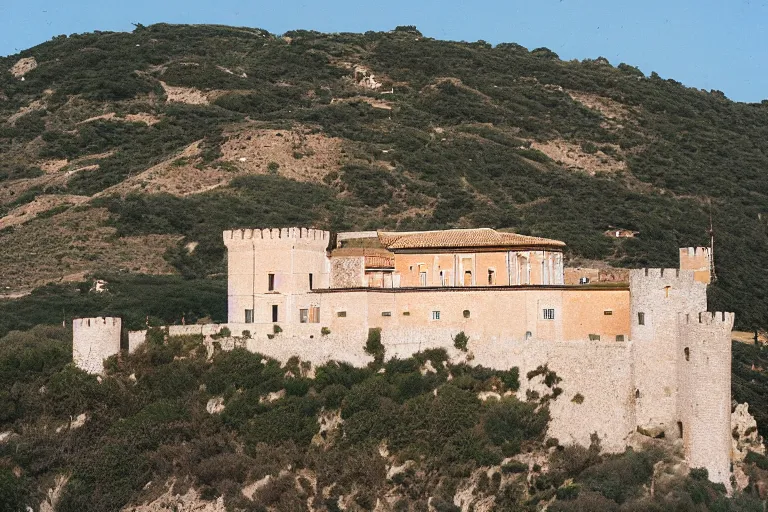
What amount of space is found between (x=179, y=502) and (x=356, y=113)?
65.3 metres

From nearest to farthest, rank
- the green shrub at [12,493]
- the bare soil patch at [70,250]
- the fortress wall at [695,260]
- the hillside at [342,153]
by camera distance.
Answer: the green shrub at [12,493] → the fortress wall at [695,260] → the bare soil patch at [70,250] → the hillside at [342,153]

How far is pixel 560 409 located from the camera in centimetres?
4438

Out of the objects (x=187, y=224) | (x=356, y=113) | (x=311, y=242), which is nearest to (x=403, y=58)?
(x=356, y=113)

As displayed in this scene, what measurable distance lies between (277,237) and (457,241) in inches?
238

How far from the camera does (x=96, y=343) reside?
48219 mm

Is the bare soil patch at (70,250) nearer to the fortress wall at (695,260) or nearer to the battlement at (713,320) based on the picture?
the fortress wall at (695,260)

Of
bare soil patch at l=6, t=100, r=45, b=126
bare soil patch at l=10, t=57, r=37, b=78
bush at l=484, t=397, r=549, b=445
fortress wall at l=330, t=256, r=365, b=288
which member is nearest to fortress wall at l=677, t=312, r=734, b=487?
bush at l=484, t=397, r=549, b=445

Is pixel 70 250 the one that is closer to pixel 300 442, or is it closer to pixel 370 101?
pixel 300 442

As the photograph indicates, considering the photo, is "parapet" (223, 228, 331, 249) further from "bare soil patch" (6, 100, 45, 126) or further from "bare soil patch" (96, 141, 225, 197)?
"bare soil patch" (6, 100, 45, 126)

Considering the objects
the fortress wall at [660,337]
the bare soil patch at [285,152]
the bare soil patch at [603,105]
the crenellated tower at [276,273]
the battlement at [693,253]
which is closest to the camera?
the fortress wall at [660,337]

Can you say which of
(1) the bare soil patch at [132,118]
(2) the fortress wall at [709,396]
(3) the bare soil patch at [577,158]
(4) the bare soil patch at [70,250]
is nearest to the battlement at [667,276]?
(2) the fortress wall at [709,396]

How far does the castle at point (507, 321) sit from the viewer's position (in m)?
42.8

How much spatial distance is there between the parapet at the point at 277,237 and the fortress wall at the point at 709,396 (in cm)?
1316

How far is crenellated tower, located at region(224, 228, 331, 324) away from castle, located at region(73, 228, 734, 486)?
46mm
